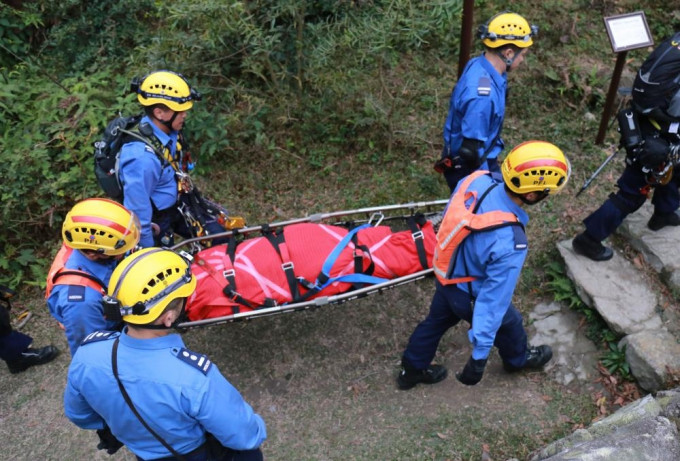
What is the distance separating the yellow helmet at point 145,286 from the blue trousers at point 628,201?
3.96 meters

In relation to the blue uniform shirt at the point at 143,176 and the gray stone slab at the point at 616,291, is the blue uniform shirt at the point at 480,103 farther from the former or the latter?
the blue uniform shirt at the point at 143,176

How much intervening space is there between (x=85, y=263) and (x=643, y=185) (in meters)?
4.71

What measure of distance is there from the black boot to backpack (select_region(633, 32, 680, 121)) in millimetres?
2889

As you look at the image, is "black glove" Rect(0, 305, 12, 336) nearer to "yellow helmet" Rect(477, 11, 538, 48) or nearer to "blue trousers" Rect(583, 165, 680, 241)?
"yellow helmet" Rect(477, 11, 538, 48)

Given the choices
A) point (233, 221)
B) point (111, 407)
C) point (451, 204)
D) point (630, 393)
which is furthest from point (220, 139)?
point (630, 393)

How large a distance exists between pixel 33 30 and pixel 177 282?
307 inches

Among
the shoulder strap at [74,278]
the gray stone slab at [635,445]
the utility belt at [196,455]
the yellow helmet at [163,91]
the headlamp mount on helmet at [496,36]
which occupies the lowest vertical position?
the gray stone slab at [635,445]

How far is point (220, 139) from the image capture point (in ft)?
21.3

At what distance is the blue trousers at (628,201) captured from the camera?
181 inches

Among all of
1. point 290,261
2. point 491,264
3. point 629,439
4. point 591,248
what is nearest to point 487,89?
point 491,264

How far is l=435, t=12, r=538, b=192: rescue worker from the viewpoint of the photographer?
430 centimetres

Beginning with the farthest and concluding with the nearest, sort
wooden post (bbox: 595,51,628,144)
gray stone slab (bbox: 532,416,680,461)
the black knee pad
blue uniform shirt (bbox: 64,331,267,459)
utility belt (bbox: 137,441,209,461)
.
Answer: wooden post (bbox: 595,51,628,144) < the black knee pad < gray stone slab (bbox: 532,416,680,461) < utility belt (bbox: 137,441,209,461) < blue uniform shirt (bbox: 64,331,267,459)

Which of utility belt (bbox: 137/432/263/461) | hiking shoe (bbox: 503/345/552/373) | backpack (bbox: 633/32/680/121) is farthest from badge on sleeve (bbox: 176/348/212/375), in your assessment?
backpack (bbox: 633/32/680/121)

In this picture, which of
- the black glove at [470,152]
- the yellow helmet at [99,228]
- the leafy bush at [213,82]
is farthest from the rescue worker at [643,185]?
the yellow helmet at [99,228]
